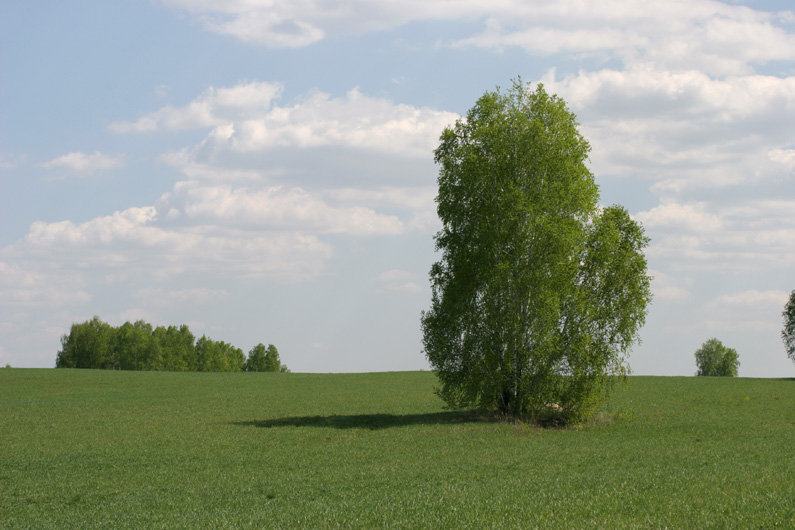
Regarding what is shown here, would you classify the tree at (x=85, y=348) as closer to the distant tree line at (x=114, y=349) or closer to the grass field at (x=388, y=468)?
the distant tree line at (x=114, y=349)

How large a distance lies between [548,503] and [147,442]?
971 inches

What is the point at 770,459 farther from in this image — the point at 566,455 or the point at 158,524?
the point at 158,524

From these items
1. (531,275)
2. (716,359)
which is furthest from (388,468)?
(716,359)

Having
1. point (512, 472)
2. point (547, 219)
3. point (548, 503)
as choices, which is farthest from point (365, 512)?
point (547, 219)

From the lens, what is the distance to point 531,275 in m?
38.2

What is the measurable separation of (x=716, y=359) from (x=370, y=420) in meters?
157

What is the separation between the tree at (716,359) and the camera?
169 metres

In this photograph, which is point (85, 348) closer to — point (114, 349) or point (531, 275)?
point (114, 349)

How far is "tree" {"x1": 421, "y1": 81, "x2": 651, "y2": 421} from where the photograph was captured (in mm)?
38156

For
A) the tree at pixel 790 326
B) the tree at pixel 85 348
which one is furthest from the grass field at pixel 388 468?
the tree at pixel 85 348

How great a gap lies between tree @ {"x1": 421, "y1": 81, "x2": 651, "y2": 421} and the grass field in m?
2.76

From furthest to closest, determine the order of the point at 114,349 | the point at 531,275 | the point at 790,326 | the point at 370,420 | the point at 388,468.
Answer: the point at 114,349, the point at 790,326, the point at 370,420, the point at 531,275, the point at 388,468

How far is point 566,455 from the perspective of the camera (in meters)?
27.8

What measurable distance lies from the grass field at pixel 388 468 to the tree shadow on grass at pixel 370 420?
0.59 feet
